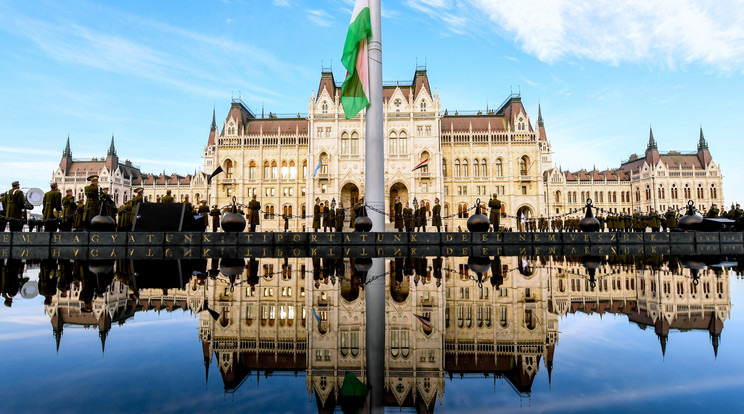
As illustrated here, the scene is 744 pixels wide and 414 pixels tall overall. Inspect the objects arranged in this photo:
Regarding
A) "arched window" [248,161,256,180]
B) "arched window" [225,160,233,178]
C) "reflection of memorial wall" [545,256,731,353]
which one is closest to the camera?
"reflection of memorial wall" [545,256,731,353]

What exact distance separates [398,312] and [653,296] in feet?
10.2

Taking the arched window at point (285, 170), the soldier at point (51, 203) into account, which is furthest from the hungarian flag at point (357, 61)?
the arched window at point (285, 170)

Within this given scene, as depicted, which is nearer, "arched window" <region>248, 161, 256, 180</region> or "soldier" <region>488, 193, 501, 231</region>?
"soldier" <region>488, 193, 501, 231</region>

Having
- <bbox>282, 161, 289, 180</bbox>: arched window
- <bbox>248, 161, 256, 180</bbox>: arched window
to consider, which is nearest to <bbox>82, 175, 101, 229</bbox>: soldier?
<bbox>282, 161, 289, 180</bbox>: arched window

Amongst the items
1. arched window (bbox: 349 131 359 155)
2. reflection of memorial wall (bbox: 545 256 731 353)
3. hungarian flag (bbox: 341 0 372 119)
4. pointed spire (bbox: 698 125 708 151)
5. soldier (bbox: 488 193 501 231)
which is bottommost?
reflection of memorial wall (bbox: 545 256 731 353)

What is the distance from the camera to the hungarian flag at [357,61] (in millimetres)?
14031

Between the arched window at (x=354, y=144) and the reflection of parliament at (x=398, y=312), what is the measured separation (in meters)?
34.2

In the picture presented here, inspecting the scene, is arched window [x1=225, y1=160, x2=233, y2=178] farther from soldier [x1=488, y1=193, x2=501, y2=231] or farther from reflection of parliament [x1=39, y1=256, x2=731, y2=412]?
reflection of parliament [x1=39, y1=256, x2=731, y2=412]

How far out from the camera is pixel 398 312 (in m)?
3.58

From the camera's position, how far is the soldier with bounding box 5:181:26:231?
13.5 meters

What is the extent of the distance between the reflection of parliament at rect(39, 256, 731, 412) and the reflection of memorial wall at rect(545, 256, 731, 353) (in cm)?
1

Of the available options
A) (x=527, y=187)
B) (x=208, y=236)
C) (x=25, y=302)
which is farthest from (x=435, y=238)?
(x=527, y=187)

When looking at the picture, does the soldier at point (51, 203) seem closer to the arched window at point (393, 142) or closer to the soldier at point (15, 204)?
the soldier at point (15, 204)

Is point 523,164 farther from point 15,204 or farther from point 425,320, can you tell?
point 425,320
